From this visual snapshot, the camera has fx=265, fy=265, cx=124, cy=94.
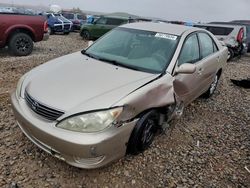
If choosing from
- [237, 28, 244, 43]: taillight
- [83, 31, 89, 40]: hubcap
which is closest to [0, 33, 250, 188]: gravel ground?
[237, 28, 244, 43]: taillight

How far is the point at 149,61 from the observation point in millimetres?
3512

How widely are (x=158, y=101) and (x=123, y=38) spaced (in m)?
1.39

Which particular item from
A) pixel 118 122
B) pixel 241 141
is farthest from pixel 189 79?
pixel 118 122

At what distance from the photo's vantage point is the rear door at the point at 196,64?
12.1 ft

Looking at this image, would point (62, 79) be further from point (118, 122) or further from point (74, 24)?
point (74, 24)

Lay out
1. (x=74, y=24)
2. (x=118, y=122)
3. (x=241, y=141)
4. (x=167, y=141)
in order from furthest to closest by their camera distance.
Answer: (x=74, y=24)
(x=241, y=141)
(x=167, y=141)
(x=118, y=122)

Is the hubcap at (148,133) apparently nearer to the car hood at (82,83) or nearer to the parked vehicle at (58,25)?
the car hood at (82,83)

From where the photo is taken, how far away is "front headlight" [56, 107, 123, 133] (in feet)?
8.25

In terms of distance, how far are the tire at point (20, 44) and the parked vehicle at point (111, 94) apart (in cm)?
518

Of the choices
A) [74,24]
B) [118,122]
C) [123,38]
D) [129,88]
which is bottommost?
[74,24]

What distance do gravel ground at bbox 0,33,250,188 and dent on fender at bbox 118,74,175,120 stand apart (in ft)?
2.26

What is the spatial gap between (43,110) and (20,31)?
6.76 metres

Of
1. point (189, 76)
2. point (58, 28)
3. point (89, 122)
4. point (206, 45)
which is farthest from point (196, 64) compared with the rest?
→ point (58, 28)

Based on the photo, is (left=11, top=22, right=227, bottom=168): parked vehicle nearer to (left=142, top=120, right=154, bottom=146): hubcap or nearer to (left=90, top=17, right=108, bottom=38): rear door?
(left=142, top=120, right=154, bottom=146): hubcap
